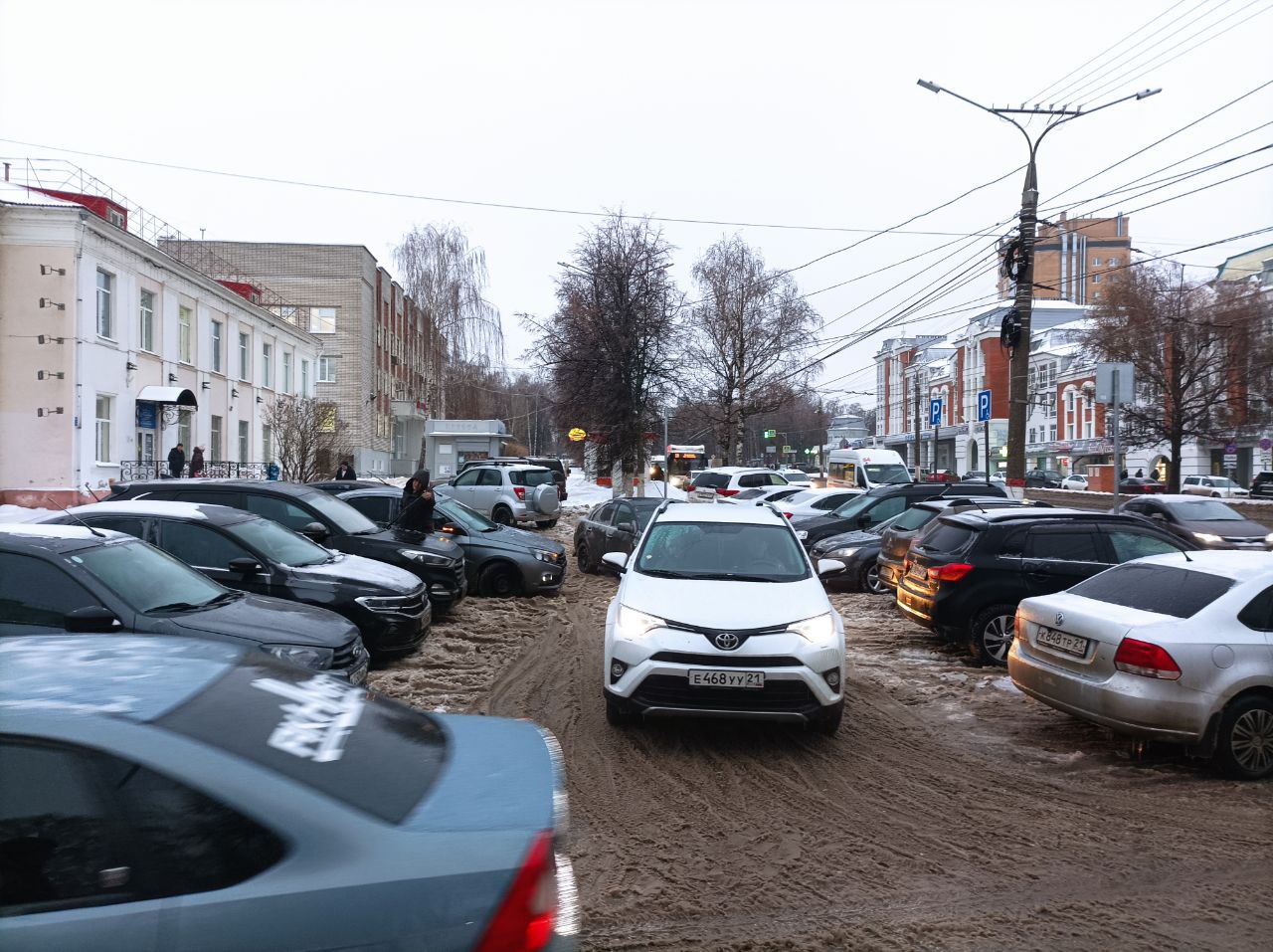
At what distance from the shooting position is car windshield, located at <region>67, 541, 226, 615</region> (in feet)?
20.0

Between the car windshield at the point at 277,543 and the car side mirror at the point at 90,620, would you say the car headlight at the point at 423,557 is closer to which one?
the car windshield at the point at 277,543

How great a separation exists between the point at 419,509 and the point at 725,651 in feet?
24.4

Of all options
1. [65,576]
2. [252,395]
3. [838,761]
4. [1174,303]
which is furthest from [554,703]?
[1174,303]

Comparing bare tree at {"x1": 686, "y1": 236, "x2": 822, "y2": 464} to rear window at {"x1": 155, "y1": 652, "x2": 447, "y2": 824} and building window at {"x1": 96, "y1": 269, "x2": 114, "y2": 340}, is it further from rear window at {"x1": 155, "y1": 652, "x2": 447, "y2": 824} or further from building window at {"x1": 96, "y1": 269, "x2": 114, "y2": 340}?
rear window at {"x1": 155, "y1": 652, "x2": 447, "y2": 824}

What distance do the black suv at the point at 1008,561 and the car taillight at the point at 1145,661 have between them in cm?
320

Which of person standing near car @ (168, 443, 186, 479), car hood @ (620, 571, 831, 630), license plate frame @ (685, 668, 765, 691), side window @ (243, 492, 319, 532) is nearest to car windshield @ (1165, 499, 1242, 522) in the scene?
car hood @ (620, 571, 831, 630)

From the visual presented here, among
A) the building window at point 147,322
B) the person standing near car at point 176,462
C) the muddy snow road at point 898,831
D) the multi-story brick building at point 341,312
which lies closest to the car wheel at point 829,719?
the muddy snow road at point 898,831

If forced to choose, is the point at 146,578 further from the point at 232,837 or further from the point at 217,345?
Answer: the point at 217,345

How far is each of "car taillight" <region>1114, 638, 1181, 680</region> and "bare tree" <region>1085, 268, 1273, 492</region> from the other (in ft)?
106

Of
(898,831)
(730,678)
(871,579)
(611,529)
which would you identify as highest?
(611,529)

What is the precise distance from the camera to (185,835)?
227 centimetres

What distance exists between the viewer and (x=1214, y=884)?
4535 millimetres

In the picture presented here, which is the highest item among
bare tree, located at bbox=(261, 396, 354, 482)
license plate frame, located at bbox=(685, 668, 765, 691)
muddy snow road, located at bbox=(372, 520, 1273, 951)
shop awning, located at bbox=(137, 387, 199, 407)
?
shop awning, located at bbox=(137, 387, 199, 407)

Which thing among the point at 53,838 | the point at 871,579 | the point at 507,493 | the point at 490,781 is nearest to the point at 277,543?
the point at 490,781
